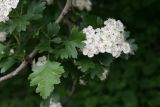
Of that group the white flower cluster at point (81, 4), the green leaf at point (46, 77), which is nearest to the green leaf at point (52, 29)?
the green leaf at point (46, 77)

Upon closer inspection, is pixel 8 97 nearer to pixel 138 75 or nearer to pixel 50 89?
pixel 138 75

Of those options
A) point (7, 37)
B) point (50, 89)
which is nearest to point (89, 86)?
point (7, 37)

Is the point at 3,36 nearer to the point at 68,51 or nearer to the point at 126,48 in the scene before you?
the point at 68,51

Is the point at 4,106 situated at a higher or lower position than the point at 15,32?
higher

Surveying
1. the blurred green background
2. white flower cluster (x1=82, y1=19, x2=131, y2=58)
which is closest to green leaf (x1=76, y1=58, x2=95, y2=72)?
white flower cluster (x1=82, y1=19, x2=131, y2=58)

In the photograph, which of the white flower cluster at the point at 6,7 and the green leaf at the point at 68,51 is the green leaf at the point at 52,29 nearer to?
the green leaf at the point at 68,51

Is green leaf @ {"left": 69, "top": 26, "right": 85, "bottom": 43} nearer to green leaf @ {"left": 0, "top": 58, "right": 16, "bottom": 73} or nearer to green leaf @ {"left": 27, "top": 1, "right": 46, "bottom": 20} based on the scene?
green leaf @ {"left": 27, "top": 1, "right": 46, "bottom": 20}

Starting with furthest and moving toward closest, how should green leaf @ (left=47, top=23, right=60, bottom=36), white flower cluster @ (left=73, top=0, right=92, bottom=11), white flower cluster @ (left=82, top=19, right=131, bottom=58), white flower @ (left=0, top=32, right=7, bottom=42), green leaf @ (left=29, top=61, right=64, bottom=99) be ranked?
white flower cluster @ (left=73, top=0, right=92, bottom=11) < white flower @ (left=0, top=32, right=7, bottom=42) < green leaf @ (left=47, top=23, right=60, bottom=36) < white flower cluster @ (left=82, top=19, right=131, bottom=58) < green leaf @ (left=29, top=61, right=64, bottom=99)

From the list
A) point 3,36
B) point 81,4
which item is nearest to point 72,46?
point 3,36
